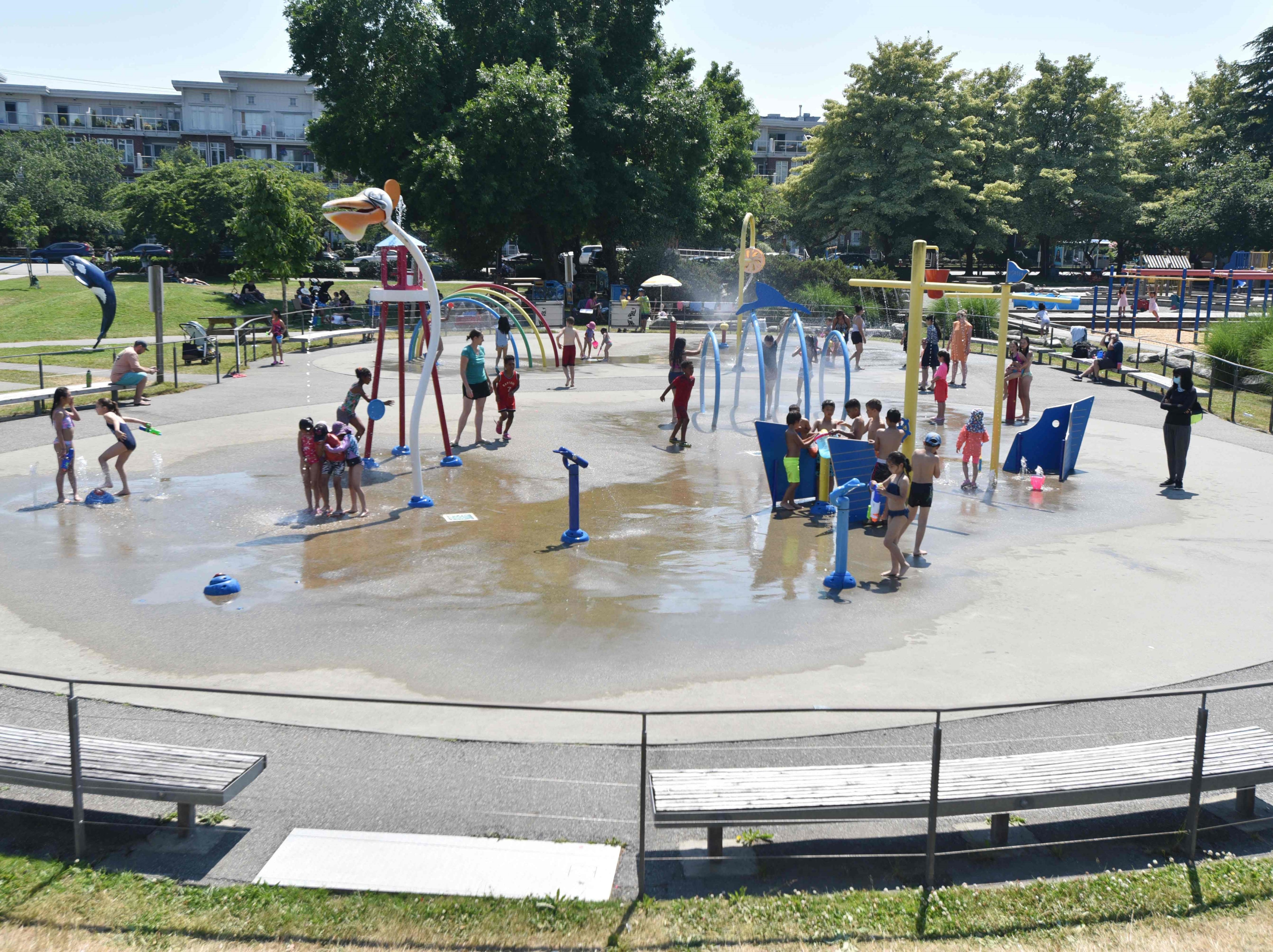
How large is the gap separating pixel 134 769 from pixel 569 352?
20.5 metres

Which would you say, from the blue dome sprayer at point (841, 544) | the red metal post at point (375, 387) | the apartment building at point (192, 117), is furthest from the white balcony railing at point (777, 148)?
the blue dome sprayer at point (841, 544)

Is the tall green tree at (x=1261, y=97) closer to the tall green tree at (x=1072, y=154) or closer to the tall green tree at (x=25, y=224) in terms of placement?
the tall green tree at (x=1072, y=154)

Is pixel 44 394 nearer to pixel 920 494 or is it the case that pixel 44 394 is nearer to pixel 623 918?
pixel 920 494

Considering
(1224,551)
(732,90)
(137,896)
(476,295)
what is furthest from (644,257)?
(137,896)

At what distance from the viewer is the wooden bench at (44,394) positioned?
20469 mm

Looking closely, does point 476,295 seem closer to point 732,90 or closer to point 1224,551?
point 1224,551

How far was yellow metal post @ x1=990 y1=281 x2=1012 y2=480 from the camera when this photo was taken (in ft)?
53.1

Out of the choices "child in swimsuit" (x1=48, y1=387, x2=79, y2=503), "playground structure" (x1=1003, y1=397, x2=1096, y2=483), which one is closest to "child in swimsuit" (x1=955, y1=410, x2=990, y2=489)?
"playground structure" (x1=1003, y1=397, x2=1096, y2=483)

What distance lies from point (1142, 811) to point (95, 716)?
746 cm

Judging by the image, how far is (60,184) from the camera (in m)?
66.7

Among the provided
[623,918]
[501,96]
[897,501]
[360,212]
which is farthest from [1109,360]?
[623,918]

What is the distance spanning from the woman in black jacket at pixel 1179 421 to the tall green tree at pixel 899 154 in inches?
1649

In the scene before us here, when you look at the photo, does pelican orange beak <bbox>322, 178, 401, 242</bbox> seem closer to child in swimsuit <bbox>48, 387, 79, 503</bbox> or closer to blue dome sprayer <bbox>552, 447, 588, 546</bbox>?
blue dome sprayer <bbox>552, 447, 588, 546</bbox>

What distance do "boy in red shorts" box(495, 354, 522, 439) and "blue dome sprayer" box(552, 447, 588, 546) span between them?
19.7ft
